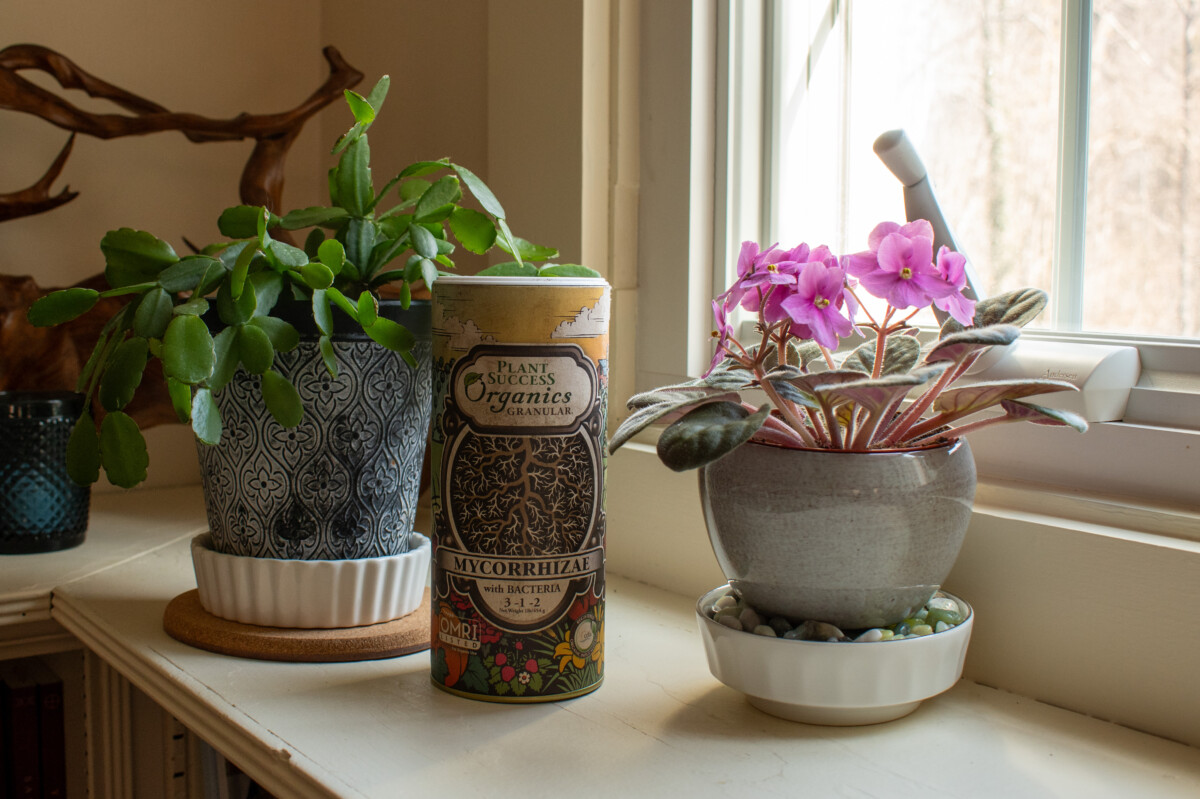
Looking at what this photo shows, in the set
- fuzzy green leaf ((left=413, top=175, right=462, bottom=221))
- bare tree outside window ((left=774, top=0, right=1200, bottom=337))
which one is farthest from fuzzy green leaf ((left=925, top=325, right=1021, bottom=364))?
fuzzy green leaf ((left=413, top=175, right=462, bottom=221))

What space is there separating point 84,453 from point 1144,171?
2.38 feet

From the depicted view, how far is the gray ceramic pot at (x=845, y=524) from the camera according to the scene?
539mm

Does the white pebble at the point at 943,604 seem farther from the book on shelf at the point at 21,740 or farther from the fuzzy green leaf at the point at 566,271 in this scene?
the book on shelf at the point at 21,740

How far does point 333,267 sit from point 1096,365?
0.50 m

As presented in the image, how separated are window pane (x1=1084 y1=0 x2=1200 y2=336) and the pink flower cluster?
22cm

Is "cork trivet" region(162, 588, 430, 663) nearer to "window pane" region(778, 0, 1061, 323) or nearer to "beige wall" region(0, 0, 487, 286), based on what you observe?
"window pane" region(778, 0, 1061, 323)

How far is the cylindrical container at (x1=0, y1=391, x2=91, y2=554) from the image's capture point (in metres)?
0.93

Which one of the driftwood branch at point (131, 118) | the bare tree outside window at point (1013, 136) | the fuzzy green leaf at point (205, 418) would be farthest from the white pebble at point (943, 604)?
the driftwood branch at point (131, 118)

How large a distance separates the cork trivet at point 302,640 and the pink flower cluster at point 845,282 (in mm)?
332

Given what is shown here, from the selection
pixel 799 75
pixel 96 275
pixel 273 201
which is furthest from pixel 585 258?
pixel 96 275

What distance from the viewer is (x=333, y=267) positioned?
2.21ft

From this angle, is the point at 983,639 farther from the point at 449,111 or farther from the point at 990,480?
the point at 449,111

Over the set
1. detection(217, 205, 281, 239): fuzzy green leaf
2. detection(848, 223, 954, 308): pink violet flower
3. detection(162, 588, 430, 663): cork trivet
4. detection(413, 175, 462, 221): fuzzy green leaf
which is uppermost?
detection(413, 175, 462, 221): fuzzy green leaf

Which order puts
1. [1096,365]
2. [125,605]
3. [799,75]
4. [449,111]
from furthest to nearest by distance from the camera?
[449,111] < [799,75] < [125,605] < [1096,365]
